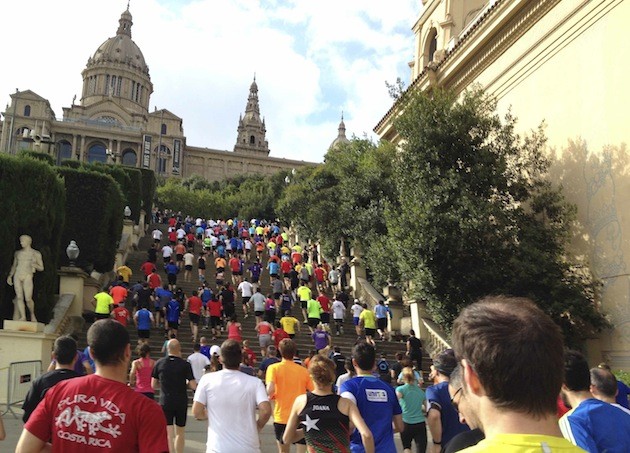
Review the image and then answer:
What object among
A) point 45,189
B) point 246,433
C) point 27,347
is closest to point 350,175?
point 45,189

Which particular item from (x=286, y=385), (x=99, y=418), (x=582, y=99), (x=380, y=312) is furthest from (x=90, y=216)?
(x=99, y=418)

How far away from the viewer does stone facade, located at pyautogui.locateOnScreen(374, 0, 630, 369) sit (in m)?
15.5

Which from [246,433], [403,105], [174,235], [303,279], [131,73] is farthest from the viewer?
[131,73]

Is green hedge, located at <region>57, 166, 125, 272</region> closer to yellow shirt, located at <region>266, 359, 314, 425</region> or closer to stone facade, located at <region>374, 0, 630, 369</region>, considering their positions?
stone facade, located at <region>374, 0, 630, 369</region>

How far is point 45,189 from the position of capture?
1698 centimetres

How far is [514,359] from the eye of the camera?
6.66 feet

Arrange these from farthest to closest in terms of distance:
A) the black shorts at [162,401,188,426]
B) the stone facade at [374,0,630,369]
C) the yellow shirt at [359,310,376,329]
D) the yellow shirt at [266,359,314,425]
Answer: the yellow shirt at [359,310,376,329], the stone facade at [374,0,630,369], the black shorts at [162,401,188,426], the yellow shirt at [266,359,314,425]

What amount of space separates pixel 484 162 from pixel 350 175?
1098 cm

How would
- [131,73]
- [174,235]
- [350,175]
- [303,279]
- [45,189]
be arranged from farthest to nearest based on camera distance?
[131,73]
[174,235]
[350,175]
[303,279]
[45,189]

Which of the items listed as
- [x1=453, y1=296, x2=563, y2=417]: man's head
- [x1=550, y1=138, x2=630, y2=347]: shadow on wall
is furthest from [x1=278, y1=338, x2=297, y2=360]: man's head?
[x1=550, y1=138, x2=630, y2=347]: shadow on wall

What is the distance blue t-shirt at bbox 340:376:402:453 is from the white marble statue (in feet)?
37.6

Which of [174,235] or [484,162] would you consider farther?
[174,235]

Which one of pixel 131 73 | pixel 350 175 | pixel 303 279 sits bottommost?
pixel 303 279

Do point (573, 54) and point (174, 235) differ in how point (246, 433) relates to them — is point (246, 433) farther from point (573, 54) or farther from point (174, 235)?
point (174, 235)
